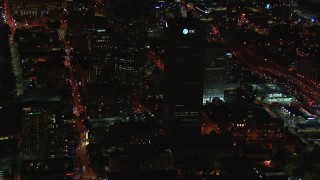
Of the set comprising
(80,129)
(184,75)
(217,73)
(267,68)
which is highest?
(184,75)

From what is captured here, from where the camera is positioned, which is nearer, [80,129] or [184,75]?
[184,75]

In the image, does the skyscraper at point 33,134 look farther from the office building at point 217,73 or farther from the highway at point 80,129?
the office building at point 217,73

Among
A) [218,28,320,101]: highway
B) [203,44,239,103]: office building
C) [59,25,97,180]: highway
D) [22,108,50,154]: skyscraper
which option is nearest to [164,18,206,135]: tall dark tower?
[59,25,97,180]: highway

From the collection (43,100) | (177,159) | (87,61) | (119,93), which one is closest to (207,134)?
(177,159)

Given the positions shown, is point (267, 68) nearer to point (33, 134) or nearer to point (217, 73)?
point (217, 73)

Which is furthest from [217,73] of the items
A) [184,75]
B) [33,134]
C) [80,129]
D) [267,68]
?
Answer: [33,134]

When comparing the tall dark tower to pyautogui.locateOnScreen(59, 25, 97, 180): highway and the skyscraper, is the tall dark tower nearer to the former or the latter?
pyautogui.locateOnScreen(59, 25, 97, 180): highway

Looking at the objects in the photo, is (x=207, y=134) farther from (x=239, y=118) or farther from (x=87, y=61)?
(x=87, y=61)

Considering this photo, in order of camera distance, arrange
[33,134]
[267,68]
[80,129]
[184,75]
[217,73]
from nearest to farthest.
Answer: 1. [33,134]
2. [184,75]
3. [80,129]
4. [217,73]
5. [267,68]

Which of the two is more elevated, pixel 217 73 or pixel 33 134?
pixel 217 73
